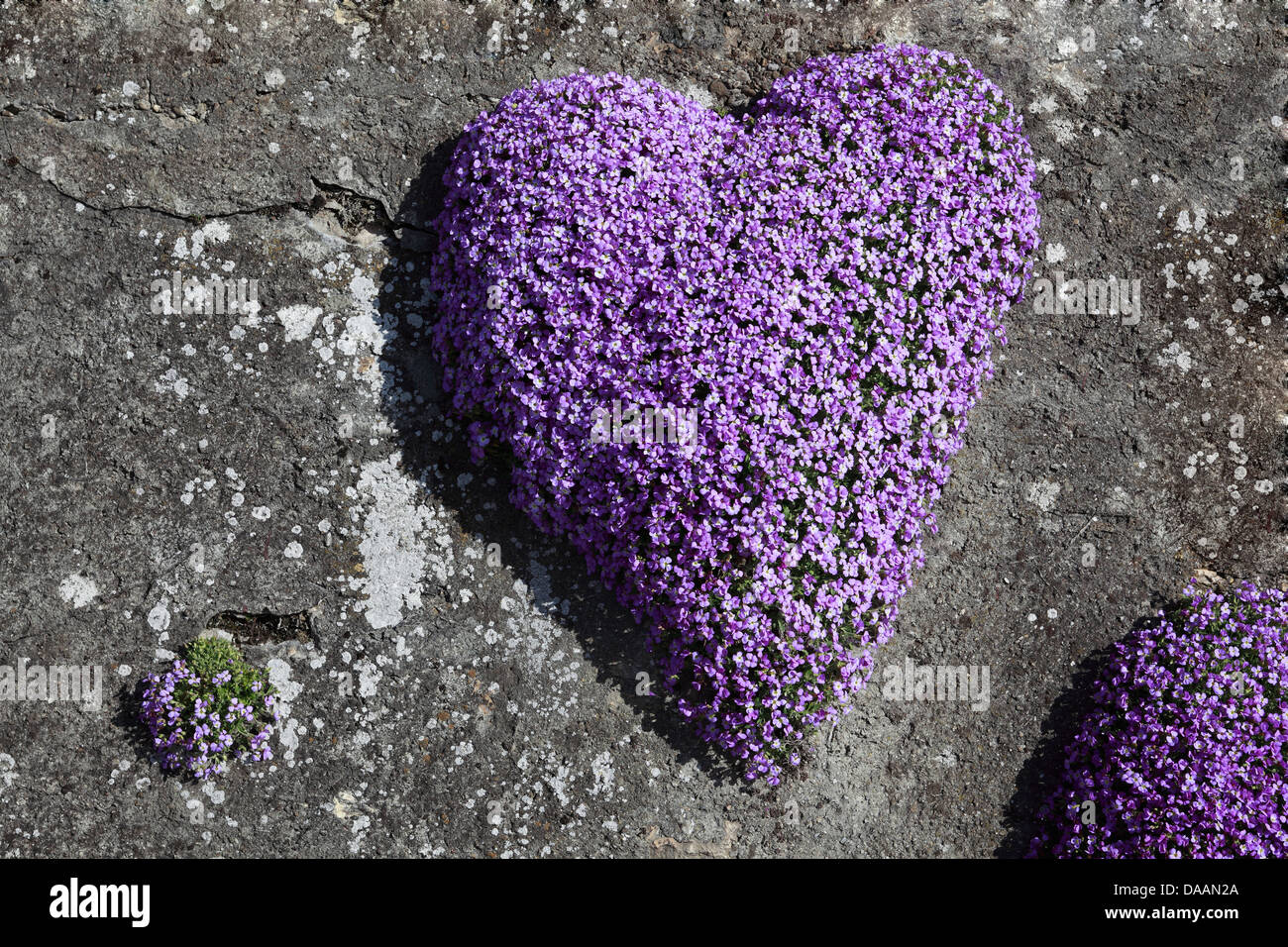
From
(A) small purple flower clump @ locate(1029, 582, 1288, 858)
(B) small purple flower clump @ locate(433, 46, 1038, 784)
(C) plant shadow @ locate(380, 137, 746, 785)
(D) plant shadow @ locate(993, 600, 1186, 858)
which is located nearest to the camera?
(B) small purple flower clump @ locate(433, 46, 1038, 784)

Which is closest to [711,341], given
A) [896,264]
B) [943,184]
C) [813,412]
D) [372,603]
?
[813,412]

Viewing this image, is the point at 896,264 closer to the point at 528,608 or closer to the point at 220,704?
the point at 528,608

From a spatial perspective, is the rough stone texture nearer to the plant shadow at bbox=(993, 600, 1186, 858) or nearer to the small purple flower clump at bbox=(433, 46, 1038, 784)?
the plant shadow at bbox=(993, 600, 1186, 858)

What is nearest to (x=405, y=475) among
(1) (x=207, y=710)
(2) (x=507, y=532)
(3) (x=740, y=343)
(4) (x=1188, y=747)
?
(2) (x=507, y=532)

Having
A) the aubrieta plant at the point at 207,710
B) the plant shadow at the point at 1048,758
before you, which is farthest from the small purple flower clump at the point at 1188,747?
the aubrieta plant at the point at 207,710

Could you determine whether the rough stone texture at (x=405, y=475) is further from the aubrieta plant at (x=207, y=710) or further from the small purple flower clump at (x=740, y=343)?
the small purple flower clump at (x=740, y=343)

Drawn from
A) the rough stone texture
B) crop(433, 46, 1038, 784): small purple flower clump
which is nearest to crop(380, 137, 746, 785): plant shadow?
the rough stone texture
